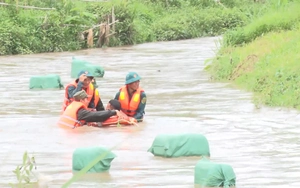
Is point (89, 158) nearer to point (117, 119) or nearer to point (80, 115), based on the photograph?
point (80, 115)

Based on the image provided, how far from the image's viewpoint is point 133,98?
40.6 feet

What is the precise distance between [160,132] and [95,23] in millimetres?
19386

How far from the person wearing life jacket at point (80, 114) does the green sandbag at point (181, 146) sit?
2.50 metres

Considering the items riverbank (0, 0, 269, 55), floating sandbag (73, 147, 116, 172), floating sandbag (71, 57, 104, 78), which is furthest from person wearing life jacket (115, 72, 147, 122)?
riverbank (0, 0, 269, 55)

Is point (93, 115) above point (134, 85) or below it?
below

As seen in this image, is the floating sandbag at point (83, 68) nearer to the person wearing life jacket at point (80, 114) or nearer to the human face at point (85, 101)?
the human face at point (85, 101)

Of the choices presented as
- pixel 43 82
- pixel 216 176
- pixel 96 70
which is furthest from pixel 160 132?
pixel 96 70

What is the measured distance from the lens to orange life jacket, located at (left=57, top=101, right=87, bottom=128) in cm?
1184

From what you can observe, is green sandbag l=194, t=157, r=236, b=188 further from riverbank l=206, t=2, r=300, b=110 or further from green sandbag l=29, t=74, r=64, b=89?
green sandbag l=29, t=74, r=64, b=89

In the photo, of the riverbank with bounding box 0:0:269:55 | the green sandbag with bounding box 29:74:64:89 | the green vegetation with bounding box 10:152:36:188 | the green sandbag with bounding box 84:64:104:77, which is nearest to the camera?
the green vegetation with bounding box 10:152:36:188

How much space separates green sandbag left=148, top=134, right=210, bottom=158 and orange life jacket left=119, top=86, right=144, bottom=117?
293 cm

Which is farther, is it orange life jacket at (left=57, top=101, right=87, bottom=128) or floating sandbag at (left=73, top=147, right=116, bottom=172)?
orange life jacket at (left=57, top=101, right=87, bottom=128)

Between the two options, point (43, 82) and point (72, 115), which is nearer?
point (72, 115)

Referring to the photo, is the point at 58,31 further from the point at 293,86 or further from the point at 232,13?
the point at 293,86
